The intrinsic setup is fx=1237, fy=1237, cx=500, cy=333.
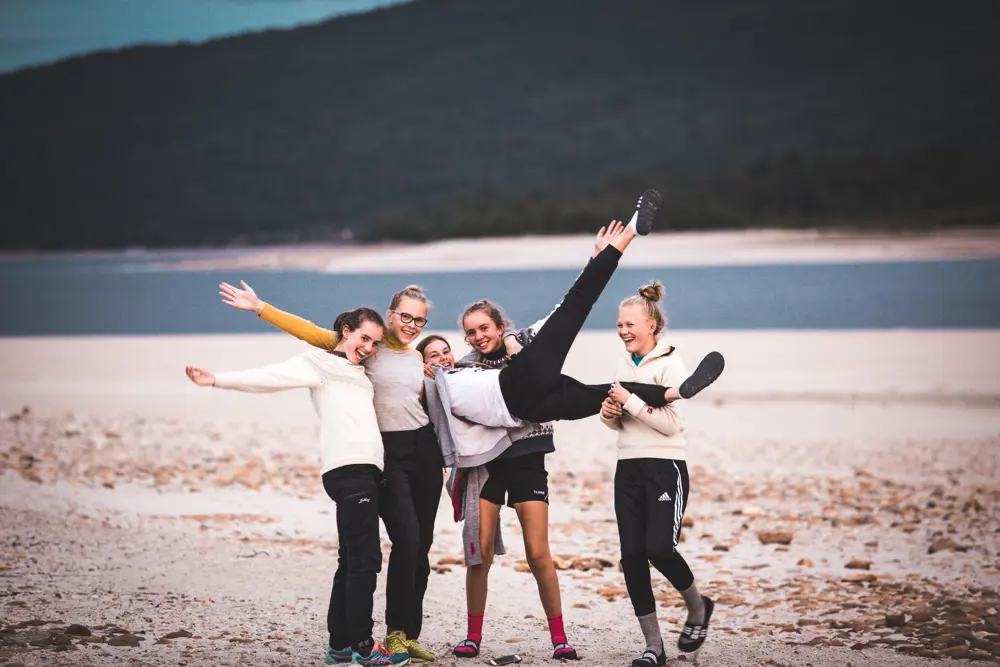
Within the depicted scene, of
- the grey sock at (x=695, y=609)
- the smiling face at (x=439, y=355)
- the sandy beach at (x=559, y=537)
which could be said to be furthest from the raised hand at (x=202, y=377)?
the grey sock at (x=695, y=609)

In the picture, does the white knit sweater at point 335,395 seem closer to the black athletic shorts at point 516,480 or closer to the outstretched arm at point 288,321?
the outstretched arm at point 288,321

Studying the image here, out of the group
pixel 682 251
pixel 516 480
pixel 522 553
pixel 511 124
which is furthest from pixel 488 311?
pixel 511 124

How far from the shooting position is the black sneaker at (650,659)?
486 cm

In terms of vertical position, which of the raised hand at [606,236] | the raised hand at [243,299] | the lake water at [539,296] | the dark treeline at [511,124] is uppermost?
the dark treeline at [511,124]

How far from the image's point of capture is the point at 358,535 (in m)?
4.77

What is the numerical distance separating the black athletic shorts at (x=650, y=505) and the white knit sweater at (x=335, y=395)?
38.5 inches

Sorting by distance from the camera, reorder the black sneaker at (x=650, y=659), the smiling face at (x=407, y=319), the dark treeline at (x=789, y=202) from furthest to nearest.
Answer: the dark treeline at (x=789, y=202) → the smiling face at (x=407, y=319) → the black sneaker at (x=650, y=659)

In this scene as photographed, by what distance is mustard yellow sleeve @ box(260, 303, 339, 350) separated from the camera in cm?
492

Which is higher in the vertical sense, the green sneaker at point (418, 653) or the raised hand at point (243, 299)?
the raised hand at point (243, 299)

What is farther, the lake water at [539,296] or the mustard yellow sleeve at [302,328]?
the lake water at [539,296]

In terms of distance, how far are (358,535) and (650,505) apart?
114 centimetres

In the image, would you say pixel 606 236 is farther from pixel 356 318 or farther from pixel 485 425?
pixel 356 318

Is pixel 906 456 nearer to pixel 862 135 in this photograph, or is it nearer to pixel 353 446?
pixel 353 446

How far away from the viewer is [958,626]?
5.75m
